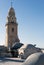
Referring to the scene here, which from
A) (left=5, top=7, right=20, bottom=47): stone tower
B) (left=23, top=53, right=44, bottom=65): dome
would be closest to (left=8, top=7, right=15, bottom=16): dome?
(left=5, top=7, right=20, bottom=47): stone tower

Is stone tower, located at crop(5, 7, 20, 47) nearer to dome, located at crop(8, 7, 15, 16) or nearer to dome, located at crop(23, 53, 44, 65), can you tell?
dome, located at crop(8, 7, 15, 16)

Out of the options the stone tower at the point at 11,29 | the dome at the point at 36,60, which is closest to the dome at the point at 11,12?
the stone tower at the point at 11,29

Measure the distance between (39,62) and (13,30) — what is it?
28.6 m

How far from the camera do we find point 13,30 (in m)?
38.3

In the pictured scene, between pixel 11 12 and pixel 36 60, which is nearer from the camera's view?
pixel 36 60

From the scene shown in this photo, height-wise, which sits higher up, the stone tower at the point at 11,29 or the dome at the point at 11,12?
the dome at the point at 11,12

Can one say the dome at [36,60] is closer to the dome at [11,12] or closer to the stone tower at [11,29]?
the stone tower at [11,29]

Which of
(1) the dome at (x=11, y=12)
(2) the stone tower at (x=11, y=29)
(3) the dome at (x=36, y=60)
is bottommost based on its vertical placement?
(3) the dome at (x=36, y=60)

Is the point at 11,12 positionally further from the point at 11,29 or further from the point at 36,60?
the point at 36,60

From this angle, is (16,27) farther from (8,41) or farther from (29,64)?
(29,64)

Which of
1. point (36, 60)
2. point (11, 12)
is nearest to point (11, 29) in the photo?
point (11, 12)

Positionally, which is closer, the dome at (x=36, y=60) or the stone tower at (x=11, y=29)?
the dome at (x=36, y=60)

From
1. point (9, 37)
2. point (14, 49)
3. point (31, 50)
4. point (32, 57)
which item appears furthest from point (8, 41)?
point (32, 57)

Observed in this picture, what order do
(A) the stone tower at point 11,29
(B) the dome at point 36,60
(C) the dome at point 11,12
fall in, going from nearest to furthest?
(B) the dome at point 36,60, (A) the stone tower at point 11,29, (C) the dome at point 11,12
